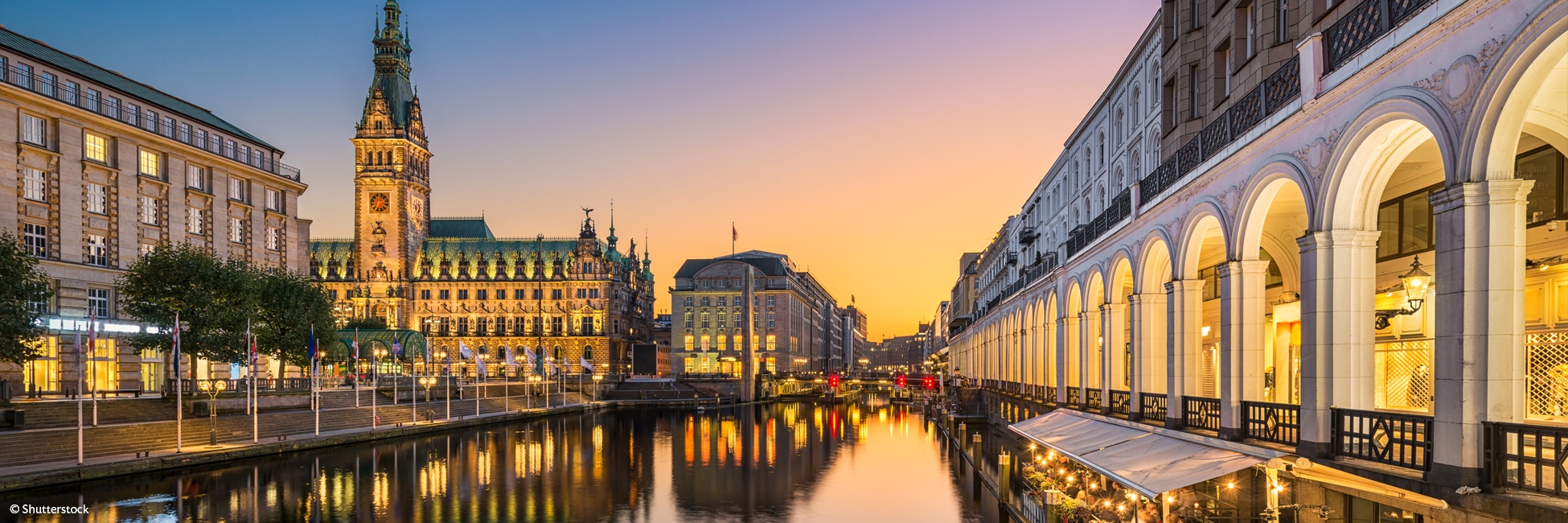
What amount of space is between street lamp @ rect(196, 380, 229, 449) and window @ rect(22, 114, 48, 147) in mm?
17551

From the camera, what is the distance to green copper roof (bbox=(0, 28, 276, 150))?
61469 mm

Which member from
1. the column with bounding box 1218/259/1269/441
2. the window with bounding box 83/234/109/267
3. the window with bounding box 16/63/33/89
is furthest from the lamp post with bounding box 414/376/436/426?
the column with bounding box 1218/259/1269/441

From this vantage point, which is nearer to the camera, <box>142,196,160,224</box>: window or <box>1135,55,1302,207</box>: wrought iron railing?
<box>1135,55,1302,207</box>: wrought iron railing

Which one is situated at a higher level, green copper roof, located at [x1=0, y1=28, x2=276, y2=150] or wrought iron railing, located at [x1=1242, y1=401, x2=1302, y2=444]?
green copper roof, located at [x1=0, y1=28, x2=276, y2=150]

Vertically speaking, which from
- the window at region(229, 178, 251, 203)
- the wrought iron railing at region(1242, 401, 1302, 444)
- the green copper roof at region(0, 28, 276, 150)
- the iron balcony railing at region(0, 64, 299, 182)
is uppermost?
the green copper roof at region(0, 28, 276, 150)

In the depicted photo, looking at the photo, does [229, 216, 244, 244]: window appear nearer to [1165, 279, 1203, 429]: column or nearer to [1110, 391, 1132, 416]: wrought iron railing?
[1110, 391, 1132, 416]: wrought iron railing

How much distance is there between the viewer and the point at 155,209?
7119 cm

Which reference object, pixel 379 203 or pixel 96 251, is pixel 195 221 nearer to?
pixel 96 251

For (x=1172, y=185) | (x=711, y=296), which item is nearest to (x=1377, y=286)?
(x=1172, y=185)

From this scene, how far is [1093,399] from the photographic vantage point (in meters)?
37.8

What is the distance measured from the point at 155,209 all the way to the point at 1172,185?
232 feet

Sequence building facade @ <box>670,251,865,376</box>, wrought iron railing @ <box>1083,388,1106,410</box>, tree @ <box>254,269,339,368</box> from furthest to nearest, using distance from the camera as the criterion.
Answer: building facade @ <box>670,251,865,376</box> → tree @ <box>254,269,339,368</box> → wrought iron railing @ <box>1083,388,1106,410</box>

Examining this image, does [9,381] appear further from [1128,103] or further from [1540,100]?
[1540,100]

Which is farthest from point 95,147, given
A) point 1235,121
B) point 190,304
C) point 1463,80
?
point 1463,80
